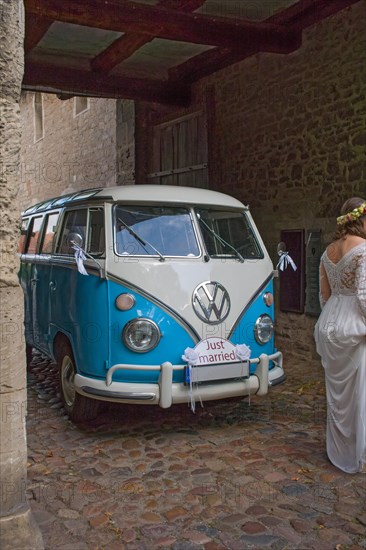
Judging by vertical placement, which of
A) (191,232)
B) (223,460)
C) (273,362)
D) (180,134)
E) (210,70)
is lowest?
(223,460)

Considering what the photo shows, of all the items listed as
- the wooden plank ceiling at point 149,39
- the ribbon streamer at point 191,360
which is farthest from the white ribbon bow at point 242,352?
the wooden plank ceiling at point 149,39

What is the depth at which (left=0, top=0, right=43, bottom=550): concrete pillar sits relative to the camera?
260 centimetres

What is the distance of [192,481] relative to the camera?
3.69m

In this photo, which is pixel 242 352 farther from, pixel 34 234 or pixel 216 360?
pixel 34 234

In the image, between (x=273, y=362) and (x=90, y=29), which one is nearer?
(x=273, y=362)

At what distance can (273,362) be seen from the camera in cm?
491

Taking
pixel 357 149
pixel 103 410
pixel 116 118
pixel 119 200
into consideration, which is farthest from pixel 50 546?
pixel 116 118

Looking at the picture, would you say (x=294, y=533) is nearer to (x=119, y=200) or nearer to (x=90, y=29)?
(x=119, y=200)

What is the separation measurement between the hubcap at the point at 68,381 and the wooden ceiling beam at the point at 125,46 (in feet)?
15.8

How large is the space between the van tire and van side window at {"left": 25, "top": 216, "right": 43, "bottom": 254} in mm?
1549

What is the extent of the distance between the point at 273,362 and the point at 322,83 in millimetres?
4303

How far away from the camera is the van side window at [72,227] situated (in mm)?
4996

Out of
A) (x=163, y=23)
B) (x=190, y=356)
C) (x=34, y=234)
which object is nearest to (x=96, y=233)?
(x=190, y=356)

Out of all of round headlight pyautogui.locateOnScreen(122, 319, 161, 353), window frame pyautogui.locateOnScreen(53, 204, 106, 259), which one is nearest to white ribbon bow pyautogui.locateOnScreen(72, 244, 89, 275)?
window frame pyautogui.locateOnScreen(53, 204, 106, 259)
